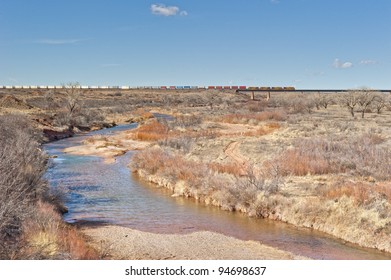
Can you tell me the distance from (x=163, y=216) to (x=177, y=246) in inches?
172

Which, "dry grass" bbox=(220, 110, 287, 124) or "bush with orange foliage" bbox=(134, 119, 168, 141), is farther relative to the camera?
"dry grass" bbox=(220, 110, 287, 124)

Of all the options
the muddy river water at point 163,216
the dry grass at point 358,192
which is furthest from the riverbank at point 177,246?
the dry grass at point 358,192

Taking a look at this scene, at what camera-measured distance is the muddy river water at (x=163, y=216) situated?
14.7 meters

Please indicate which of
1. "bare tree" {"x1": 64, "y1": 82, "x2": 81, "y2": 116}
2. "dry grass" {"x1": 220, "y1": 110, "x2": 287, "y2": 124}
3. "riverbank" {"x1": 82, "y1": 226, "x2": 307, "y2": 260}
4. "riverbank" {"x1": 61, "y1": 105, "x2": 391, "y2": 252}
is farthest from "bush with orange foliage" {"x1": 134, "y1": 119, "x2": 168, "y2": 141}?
"riverbank" {"x1": 82, "y1": 226, "x2": 307, "y2": 260}

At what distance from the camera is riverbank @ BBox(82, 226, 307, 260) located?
43.2 feet

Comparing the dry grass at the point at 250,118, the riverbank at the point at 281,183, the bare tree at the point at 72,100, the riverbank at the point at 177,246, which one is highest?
the bare tree at the point at 72,100

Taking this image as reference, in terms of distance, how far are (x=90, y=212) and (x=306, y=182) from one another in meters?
9.99

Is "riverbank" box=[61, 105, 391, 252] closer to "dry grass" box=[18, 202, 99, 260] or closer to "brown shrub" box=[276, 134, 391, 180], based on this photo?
"brown shrub" box=[276, 134, 391, 180]

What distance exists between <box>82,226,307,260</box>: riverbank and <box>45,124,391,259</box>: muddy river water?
0.93m

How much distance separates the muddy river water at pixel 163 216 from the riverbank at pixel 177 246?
93 cm

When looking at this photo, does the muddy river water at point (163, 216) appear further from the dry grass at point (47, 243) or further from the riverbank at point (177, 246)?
the dry grass at point (47, 243)

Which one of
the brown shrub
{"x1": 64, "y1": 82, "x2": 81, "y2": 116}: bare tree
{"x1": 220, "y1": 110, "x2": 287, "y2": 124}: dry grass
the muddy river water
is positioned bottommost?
the muddy river water
